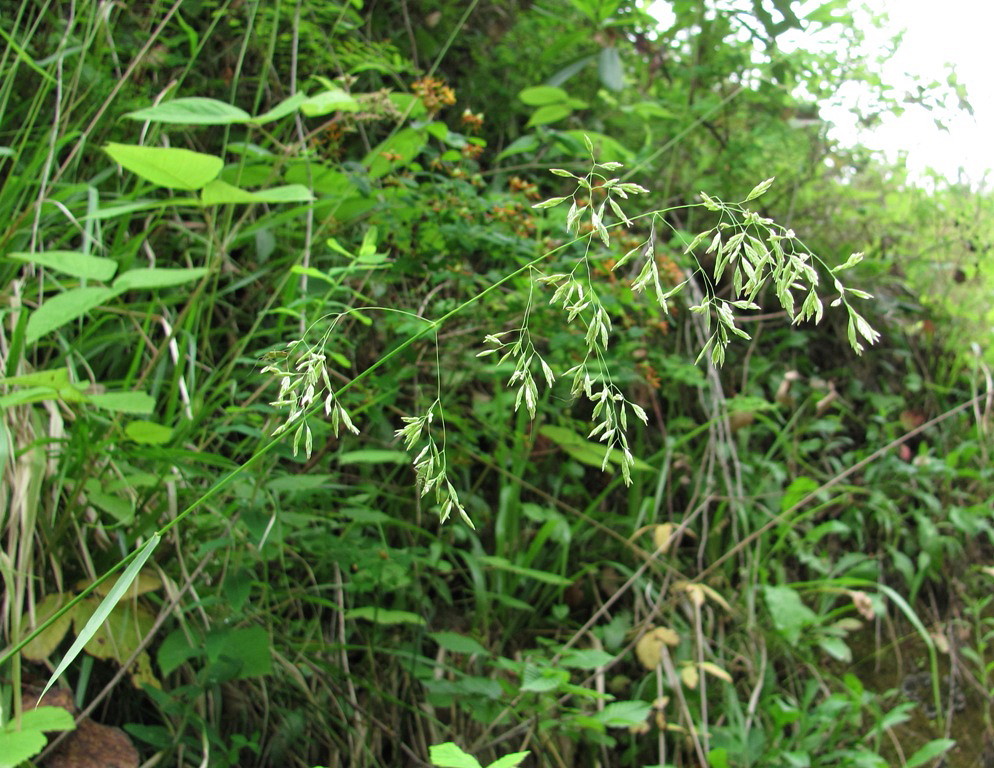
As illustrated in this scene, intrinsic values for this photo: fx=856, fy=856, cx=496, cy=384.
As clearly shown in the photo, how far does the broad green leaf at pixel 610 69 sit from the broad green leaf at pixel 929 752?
71.1 inches

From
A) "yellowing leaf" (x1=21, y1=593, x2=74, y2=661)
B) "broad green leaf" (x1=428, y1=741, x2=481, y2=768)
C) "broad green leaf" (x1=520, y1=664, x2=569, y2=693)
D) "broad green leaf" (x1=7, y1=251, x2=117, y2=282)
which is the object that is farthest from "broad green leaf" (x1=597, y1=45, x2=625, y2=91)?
"broad green leaf" (x1=428, y1=741, x2=481, y2=768)

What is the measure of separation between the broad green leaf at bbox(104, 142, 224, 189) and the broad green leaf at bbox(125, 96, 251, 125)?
90 mm

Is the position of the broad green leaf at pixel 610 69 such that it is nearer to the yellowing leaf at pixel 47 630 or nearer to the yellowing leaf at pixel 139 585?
the yellowing leaf at pixel 139 585

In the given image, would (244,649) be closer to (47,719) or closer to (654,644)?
(47,719)

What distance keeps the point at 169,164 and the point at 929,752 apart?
1971 millimetres

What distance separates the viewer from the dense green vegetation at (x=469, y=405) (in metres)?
1.32

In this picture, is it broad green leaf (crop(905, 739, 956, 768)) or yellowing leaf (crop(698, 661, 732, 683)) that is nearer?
yellowing leaf (crop(698, 661, 732, 683))

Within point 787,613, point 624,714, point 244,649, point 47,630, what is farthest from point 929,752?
point 47,630

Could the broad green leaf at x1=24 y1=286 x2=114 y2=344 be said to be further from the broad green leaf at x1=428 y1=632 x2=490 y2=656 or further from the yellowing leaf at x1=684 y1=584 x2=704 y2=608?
the yellowing leaf at x1=684 y1=584 x2=704 y2=608

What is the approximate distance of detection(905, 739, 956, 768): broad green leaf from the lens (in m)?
1.92

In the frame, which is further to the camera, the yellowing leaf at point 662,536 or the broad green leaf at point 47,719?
the yellowing leaf at point 662,536

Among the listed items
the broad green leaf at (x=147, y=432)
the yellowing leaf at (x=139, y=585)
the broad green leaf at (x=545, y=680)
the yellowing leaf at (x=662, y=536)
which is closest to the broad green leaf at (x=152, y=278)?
the broad green leaf at (x=147, y=432)

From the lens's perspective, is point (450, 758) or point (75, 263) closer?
point (450, 758)

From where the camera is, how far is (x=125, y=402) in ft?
4.13
